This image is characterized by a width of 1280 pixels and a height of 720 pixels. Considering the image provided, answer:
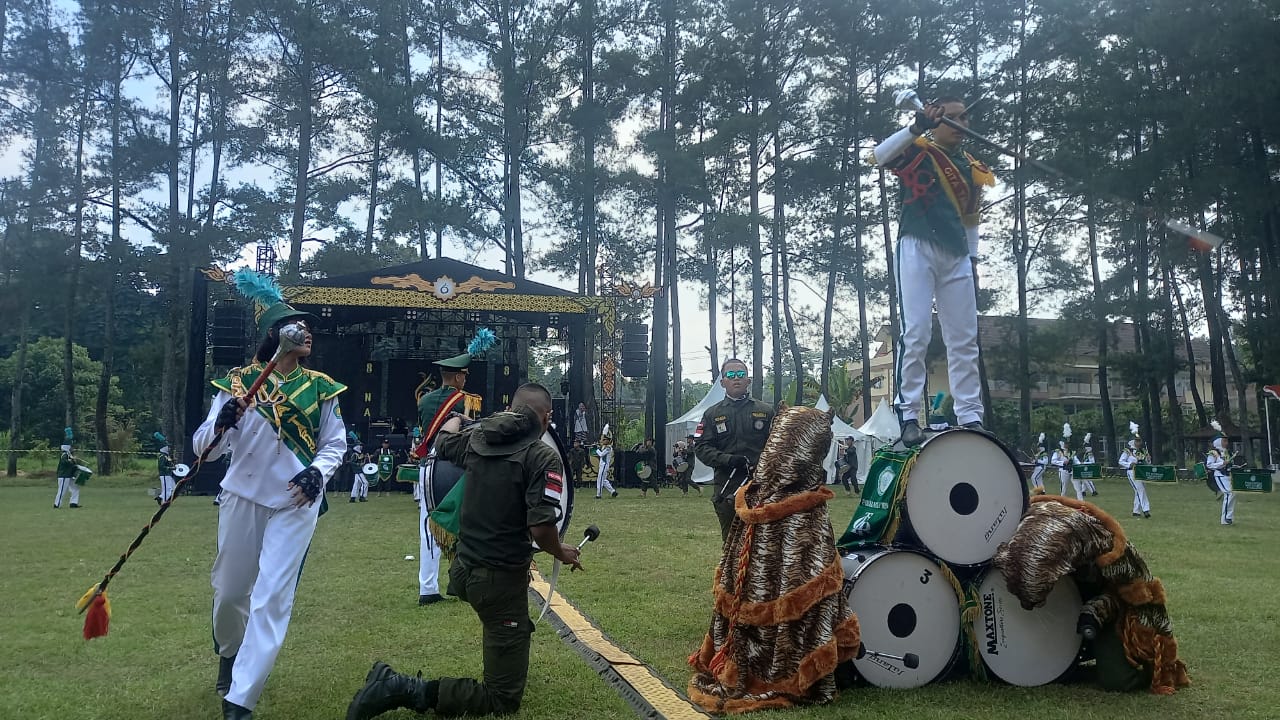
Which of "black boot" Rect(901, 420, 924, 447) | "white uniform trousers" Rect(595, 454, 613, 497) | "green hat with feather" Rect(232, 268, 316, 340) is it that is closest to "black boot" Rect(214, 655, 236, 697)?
"green hat with feather" Rect(232, 268, 316, 340)

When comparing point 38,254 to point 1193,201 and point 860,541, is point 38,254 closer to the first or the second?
point 860,541

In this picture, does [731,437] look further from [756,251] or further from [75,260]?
[75,260]

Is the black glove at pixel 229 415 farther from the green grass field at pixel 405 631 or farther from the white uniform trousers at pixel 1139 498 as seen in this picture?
the white uniform trousers at pixel 1139 498

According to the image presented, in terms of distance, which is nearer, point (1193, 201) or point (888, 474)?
point (888, 474)

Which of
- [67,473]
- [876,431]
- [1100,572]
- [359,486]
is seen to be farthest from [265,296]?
[876,431]

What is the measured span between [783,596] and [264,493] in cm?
272

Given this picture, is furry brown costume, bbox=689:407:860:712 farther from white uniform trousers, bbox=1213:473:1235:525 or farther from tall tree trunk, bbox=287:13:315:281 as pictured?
tall tree trunk, bbox=287:13:315:281

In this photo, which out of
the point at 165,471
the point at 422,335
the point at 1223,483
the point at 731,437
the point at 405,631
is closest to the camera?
the point at 405,631

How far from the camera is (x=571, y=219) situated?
30.7 metres

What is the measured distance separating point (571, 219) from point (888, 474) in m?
26.4

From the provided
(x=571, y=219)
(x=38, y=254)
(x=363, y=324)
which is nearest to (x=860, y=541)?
(x=363, y=324)

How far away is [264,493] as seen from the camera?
447 centimetres

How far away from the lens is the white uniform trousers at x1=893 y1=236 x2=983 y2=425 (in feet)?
18.7

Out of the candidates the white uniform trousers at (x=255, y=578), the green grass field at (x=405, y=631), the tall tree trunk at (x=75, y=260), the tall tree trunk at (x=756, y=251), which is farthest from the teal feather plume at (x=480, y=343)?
the tall tree trunk at (x=75, y=260)
